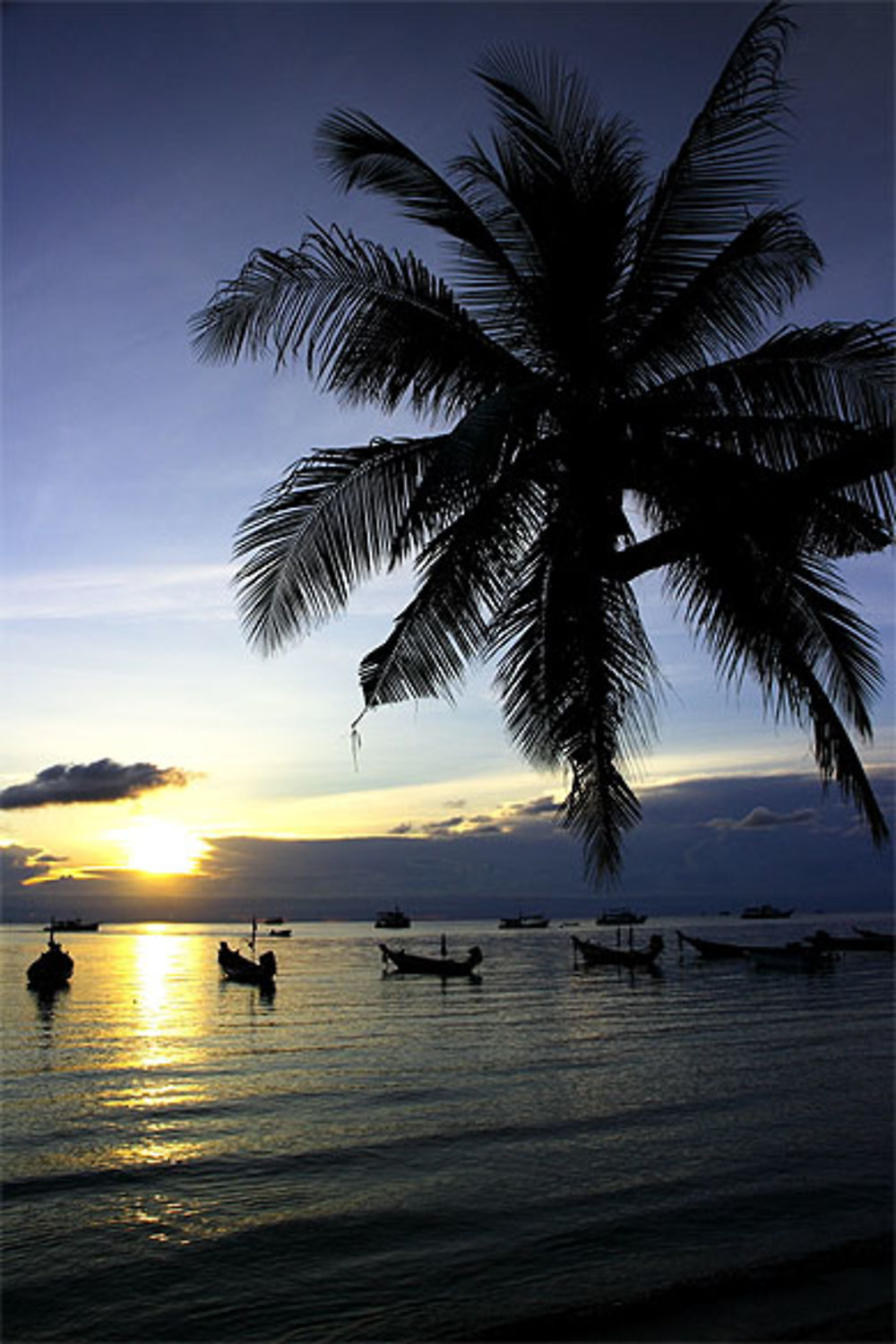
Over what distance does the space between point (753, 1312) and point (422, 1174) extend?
5.75 m

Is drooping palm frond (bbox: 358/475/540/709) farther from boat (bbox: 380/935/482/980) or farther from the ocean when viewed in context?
boat (bbox: 380/935/482/980)

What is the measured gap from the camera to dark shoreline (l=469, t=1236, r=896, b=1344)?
6082mm

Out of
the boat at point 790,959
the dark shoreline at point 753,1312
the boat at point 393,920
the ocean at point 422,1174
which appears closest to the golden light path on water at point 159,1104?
the ocean at point 422,1174

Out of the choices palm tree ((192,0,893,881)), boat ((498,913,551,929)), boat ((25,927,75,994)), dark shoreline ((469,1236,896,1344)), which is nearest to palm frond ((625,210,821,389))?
palm tree ((192,0,893,881))

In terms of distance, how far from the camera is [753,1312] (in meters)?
6.62

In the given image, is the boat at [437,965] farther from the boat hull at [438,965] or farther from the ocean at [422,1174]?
the ocean at [422,1174]

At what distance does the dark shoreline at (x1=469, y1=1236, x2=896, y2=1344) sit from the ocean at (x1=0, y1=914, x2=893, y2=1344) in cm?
7

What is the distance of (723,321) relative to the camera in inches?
286

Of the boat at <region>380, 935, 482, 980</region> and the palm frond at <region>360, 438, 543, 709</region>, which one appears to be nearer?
the palm frond at <region>360, 438, 543, 709</region>

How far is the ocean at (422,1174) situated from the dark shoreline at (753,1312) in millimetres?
75

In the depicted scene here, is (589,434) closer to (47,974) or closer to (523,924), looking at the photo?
(47,974)

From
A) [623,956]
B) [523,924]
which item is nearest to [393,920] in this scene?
[523,924]

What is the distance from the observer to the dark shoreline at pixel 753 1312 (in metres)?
6.08

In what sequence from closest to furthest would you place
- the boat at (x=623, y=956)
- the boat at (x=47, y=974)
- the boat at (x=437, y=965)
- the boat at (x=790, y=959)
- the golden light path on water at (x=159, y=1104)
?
the golden light path on water at (x=159, y=1104), the boat at (x=47, y=974), the boat at (x=437, y=965), the boat at (x=790, y=959), the boat at (x=623, y=956)
